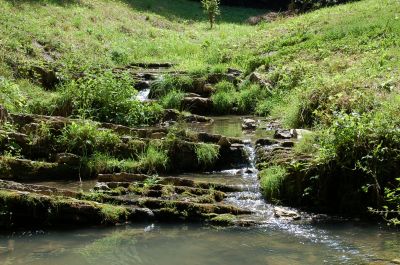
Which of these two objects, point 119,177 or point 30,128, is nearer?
point 119,177

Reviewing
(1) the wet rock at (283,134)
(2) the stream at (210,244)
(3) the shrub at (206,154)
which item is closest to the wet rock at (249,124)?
(1) the wet rock at (283,134)

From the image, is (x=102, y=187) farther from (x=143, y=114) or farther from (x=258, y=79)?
(x=258, y=79)

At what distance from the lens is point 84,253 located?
764 centimetres

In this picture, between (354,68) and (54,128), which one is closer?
(54,128)

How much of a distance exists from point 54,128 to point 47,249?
4.83m

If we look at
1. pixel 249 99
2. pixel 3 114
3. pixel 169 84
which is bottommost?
pixel 3 114

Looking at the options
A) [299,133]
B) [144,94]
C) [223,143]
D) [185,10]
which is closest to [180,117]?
[144,94]

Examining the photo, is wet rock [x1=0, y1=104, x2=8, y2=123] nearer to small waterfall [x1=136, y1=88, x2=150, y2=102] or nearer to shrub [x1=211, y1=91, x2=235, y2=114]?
small waterfall [x1=136, y1=88, x2=150, y2=102]

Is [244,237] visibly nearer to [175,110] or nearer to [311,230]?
[311,230]

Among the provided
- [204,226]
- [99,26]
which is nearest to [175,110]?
[204,226]

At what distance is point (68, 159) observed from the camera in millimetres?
11242

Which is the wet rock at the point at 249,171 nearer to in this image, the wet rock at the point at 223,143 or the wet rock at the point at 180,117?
the wet rock at the point at 223,143

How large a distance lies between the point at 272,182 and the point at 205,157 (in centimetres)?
215

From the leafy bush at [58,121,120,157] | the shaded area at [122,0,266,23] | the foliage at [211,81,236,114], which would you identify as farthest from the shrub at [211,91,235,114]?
the shaded area at [122,0,266,23]
